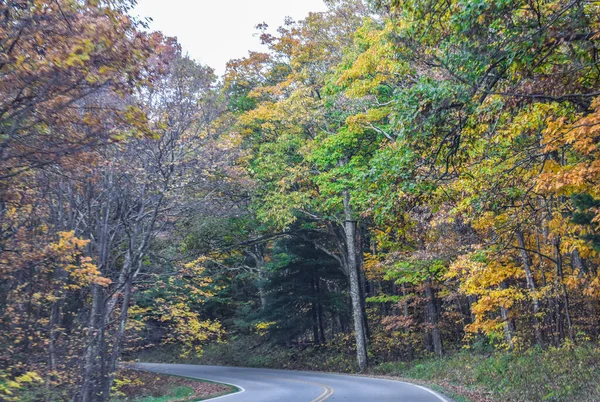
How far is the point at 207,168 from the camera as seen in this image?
15.5m

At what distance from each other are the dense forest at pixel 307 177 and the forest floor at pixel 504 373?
2.65 ft

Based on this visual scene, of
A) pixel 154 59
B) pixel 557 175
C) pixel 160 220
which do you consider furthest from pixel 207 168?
pixel 557 175

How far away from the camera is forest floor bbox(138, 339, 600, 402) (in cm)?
1048

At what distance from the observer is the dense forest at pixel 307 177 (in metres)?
6.31

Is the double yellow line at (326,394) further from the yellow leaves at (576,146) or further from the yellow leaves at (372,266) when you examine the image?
the yellow leaves at (576,146)

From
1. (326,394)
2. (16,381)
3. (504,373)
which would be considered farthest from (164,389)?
(16,381)

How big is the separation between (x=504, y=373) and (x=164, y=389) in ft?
44.1

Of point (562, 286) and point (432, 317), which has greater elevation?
point (562, 286)

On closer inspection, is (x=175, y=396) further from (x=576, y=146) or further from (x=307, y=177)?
(x=576, y=146)

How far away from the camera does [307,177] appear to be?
77.8ft

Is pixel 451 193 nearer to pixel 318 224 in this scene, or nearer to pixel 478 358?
pixel 478 358

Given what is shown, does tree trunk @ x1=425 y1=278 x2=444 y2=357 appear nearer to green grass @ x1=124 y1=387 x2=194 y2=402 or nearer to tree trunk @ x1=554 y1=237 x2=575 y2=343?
tree trunk @ x1=554 y1=237 x2=575 y2=343

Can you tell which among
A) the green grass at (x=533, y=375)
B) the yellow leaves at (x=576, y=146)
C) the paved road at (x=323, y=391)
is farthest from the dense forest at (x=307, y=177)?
the paved road at (x=323, y=391)

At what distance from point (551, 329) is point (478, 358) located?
3.53 m
